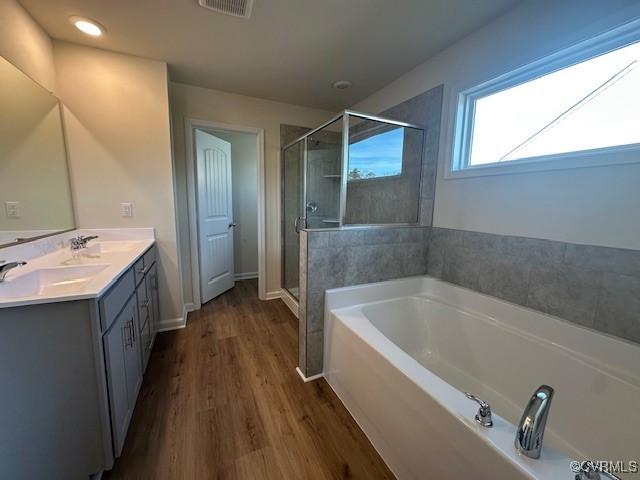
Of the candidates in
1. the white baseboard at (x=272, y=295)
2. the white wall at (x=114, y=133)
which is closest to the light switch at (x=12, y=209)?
the white wall at (x=114, y=133)

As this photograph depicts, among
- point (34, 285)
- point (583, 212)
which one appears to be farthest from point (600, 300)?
point (34, 285)

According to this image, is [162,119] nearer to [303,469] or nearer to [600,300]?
[303,469]

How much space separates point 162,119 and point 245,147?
5.46 ft

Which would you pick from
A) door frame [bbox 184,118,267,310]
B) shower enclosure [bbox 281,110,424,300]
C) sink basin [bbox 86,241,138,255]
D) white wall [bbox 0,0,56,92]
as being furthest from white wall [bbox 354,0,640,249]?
white wall [bbox 0,0,56,92]

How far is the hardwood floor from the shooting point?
117 centimetres

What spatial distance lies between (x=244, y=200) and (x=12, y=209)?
255 centimetres

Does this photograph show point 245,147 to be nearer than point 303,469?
No

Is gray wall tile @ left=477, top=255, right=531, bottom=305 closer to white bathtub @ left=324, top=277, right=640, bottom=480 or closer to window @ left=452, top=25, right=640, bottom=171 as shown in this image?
white bathtub @ left=324, top=277, right=640, bottom=480

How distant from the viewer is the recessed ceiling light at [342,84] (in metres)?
2.38

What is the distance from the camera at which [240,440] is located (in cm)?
130

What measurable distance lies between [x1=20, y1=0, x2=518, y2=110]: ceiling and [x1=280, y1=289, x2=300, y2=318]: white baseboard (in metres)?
2.26

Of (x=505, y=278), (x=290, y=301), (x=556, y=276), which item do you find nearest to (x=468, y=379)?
(x=505, y=278)

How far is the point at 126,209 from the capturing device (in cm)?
207

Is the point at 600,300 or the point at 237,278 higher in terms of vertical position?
the point at 600,300
